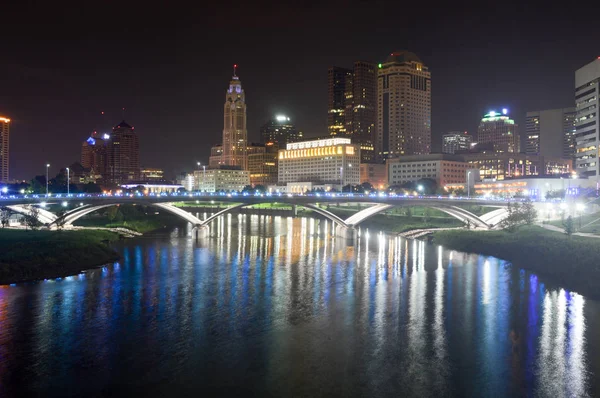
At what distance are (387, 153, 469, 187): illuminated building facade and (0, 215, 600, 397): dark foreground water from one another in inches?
5187

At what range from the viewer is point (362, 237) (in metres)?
76.4

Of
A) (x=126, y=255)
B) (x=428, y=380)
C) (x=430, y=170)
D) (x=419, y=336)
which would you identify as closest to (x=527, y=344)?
(x=419, y=336)

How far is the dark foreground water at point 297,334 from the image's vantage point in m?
20.3

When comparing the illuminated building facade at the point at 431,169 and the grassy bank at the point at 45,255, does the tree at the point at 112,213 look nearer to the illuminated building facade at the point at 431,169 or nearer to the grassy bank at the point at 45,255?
the grassy bank at the point at 45,255

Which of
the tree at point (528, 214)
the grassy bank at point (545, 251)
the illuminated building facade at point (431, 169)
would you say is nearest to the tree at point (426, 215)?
the tree at point (528, 214)

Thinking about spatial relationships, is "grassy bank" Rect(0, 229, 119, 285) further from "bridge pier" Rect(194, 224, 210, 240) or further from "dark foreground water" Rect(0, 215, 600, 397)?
"bridge pier" Rect(194, 224, 210, 240)

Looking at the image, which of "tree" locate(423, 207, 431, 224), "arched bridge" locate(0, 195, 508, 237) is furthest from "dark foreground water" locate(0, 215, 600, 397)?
"tree" locate(423, 207, 431, 224)

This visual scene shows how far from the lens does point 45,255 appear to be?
138ft

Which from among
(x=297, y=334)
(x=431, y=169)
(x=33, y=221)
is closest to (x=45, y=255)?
(x=33, y=221)

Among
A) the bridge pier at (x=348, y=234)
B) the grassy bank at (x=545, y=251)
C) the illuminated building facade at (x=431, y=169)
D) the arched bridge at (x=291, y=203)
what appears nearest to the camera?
the grassy bank at (x=545, y=251)

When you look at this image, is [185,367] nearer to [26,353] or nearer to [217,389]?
[217,389]

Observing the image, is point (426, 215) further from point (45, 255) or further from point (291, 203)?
point (45, 255)

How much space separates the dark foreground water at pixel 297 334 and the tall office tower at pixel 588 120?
269 ft

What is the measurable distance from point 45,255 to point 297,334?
88.5 feet
